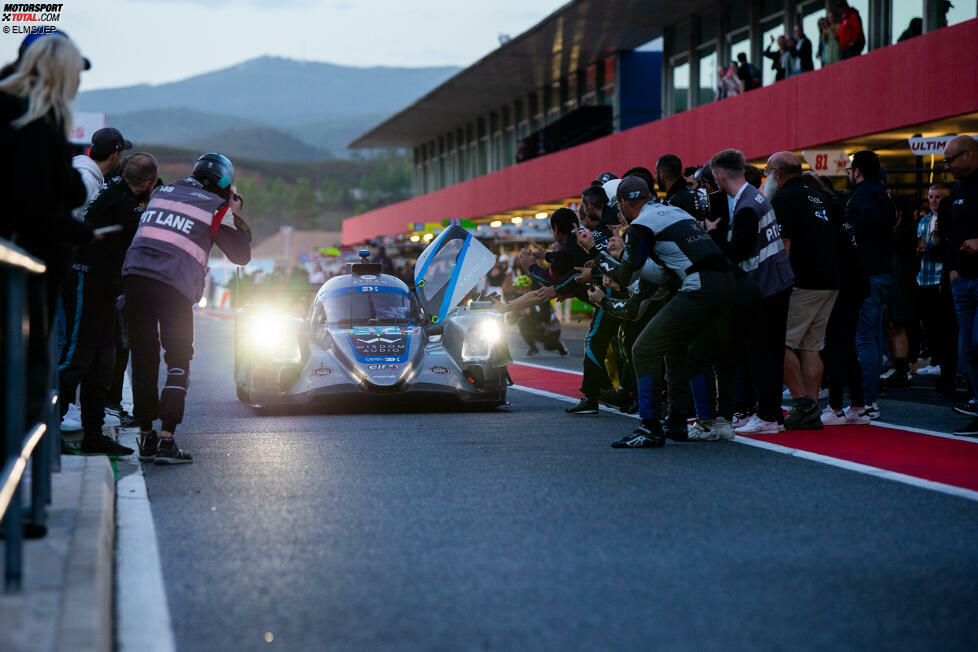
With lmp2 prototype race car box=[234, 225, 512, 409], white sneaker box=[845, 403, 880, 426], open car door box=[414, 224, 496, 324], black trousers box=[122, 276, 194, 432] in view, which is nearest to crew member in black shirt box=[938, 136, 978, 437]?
white sneaker box=[845, 403, 880, 426]

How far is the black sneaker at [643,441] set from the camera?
774 centimetres

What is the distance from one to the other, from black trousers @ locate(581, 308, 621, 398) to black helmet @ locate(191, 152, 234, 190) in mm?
3423

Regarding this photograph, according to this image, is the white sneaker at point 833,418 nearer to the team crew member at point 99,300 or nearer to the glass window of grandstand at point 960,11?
the team crew member at point 99,300

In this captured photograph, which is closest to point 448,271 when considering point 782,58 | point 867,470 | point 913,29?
point 867,470

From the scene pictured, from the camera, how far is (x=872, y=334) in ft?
32.7

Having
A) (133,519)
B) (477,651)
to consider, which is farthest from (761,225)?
(477,651)

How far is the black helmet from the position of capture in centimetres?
745

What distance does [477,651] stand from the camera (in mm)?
3498

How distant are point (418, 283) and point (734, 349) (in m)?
3.51

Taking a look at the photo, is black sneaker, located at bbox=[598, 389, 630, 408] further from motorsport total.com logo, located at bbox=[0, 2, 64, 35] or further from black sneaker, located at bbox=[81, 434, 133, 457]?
motorsport total.com logo, located at bbox=[0, 2, 64, 35]

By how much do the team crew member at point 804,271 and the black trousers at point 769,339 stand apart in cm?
30

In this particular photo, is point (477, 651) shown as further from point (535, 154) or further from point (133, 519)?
point (535, 154)

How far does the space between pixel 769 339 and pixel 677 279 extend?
0.97 meters

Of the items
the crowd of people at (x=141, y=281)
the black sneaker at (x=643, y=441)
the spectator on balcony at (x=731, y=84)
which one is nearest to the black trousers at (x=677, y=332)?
the black sneaker at (x=643, y=441)
